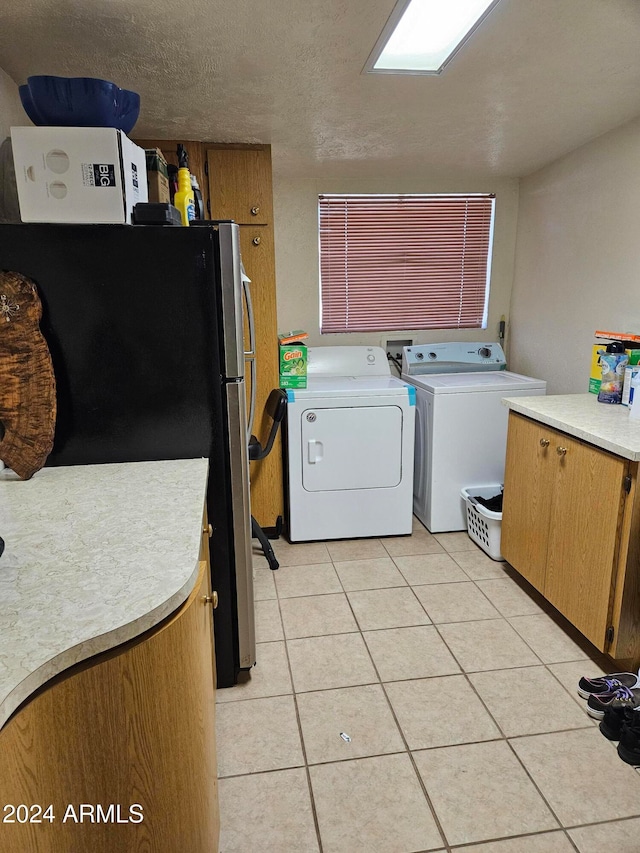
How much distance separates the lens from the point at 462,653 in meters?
2.17

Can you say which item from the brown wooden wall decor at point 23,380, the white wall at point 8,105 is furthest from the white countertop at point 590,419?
the white wall at point 8,105

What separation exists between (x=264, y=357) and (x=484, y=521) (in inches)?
58.7

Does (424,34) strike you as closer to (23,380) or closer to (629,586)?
(23,380)

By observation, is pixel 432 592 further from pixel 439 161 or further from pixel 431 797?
pixel 439 161

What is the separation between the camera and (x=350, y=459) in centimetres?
307

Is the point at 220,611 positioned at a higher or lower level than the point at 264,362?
lower

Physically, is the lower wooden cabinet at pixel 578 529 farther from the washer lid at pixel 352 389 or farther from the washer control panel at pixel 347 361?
the washer control panel at pixel 347 361

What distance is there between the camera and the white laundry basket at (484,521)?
2.87 m

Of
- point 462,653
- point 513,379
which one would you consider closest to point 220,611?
point 462,653

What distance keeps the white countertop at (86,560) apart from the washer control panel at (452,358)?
2.31 meters

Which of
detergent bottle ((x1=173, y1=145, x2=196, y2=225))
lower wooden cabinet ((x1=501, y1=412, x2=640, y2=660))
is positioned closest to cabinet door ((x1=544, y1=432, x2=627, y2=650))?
lower wooden cabinet ((x1=501, y1=412, x2=640, y2=660))

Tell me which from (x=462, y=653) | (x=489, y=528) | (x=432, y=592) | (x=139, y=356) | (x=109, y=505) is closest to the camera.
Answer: (x=109, y=505)

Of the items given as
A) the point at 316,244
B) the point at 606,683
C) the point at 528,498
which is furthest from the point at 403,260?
the point at 606,683

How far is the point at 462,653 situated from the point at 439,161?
2.72 metres
